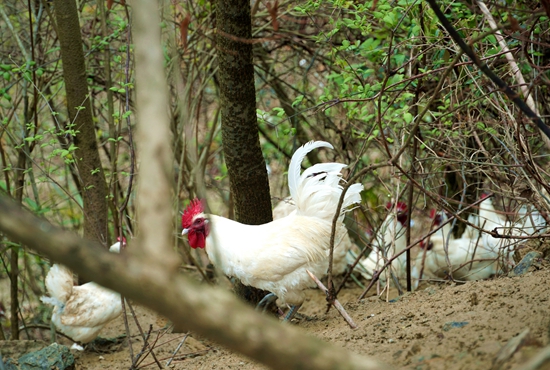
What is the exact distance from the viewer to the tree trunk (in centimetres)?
400

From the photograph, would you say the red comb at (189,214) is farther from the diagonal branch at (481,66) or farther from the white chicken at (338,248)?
the diagonal branch at (481,66)

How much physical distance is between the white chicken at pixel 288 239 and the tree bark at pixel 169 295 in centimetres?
300

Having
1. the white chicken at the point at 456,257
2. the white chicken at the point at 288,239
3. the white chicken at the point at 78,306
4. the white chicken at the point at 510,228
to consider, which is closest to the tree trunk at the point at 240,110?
the white chicken at the point at 288,239

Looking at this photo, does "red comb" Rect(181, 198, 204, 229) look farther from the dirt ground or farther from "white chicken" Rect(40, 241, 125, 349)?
the dirt ground

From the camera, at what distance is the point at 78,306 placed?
533 centimetres

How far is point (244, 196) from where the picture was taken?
15.5 ft

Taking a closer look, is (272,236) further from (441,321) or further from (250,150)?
(441,321)

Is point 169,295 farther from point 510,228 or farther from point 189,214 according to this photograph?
point 189,214

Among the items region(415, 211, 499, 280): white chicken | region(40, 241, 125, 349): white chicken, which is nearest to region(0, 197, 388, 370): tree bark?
region(40, 241, 125, 349): white chicken

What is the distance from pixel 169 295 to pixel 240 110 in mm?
3040

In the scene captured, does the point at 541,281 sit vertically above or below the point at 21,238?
below

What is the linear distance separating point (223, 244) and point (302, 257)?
69 centimetres

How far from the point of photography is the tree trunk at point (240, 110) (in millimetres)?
4004

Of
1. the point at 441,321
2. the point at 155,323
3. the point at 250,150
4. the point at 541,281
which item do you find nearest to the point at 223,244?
the point at 250,150
